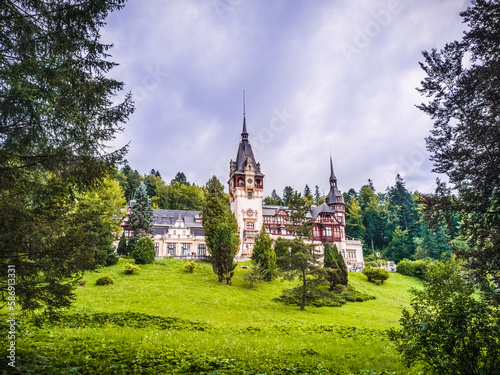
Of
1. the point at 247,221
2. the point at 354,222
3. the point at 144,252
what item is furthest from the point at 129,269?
the point at 354,222

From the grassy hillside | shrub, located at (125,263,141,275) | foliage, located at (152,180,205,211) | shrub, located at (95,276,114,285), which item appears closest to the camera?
the grassy hillside

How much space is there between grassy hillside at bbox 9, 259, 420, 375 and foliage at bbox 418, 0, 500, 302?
5119 millimetres

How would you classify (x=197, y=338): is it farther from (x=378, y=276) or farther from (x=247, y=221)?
(x=247, y=221)

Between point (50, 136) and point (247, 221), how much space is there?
46523 millimetres

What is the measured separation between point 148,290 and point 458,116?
2238 centimetres

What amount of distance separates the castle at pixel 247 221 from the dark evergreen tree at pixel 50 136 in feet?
132

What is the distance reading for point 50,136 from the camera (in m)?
7.96

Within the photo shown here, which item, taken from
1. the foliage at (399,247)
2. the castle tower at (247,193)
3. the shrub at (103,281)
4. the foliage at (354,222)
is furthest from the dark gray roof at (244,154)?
the foliage at (354,222)

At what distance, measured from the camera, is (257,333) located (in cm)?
1384

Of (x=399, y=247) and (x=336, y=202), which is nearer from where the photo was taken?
(x=336, y=202)

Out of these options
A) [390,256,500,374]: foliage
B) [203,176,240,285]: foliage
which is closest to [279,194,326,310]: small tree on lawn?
[203,176,240,285]: foliage

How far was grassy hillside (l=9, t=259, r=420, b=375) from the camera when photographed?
7855mm

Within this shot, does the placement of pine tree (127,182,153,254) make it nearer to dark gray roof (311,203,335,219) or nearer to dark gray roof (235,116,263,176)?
dark gray roof (235,116,263,176)

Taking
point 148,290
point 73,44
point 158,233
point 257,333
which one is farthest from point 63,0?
point 158,233
